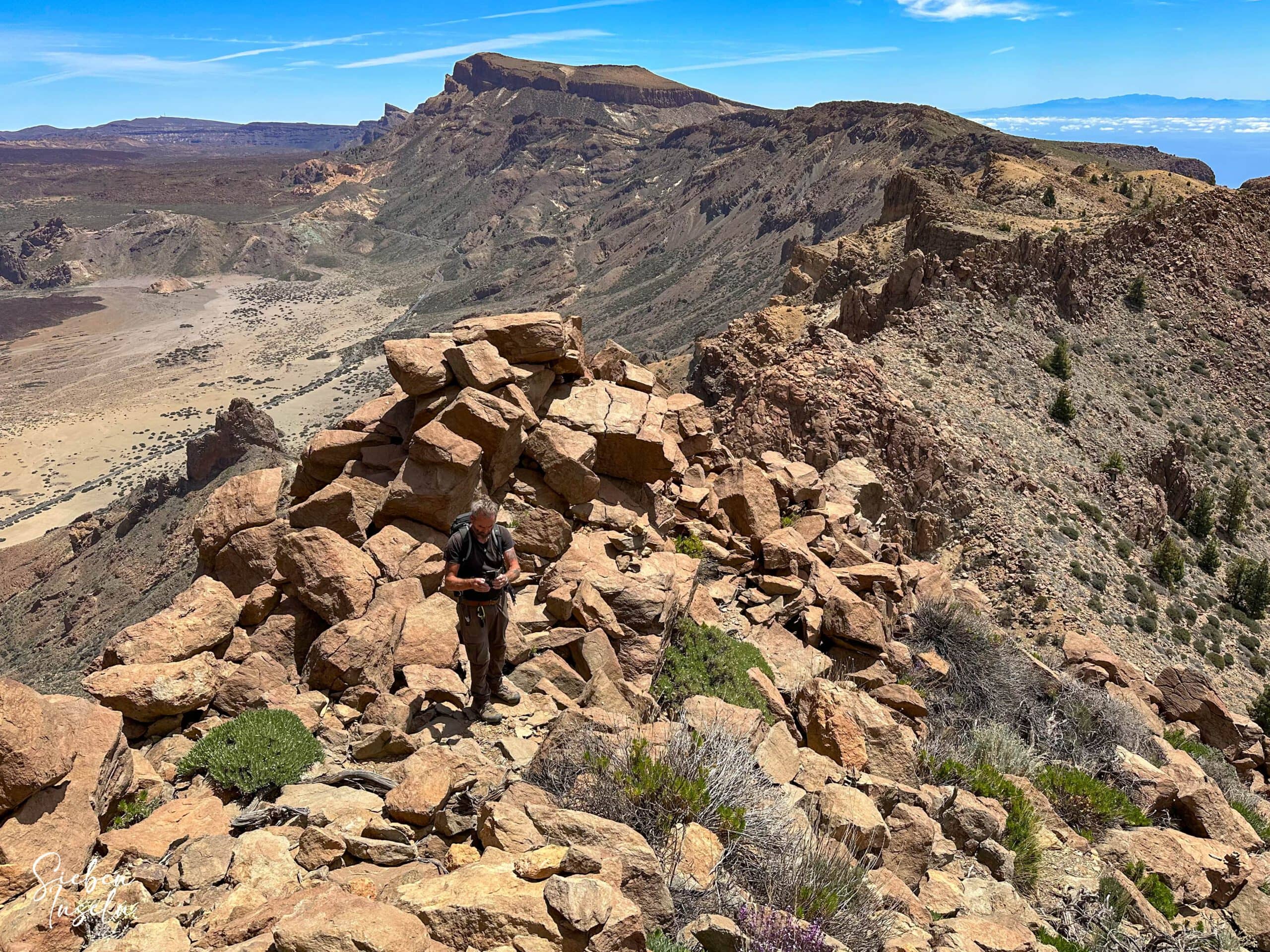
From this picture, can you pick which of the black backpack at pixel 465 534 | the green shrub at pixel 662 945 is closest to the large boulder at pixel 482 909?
the green shrub at pixel 662 945

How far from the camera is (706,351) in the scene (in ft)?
95.8

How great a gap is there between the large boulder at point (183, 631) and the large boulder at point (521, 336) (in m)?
4.86

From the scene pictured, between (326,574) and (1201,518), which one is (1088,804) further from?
(1201,518)

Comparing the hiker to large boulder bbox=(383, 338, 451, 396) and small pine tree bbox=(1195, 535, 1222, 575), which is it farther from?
small pine tree bbox=(1195, 535, 1222, 575)

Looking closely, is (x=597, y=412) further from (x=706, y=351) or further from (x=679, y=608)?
(x=706, y=351)

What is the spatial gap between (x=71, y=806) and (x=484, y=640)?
11.0 feet

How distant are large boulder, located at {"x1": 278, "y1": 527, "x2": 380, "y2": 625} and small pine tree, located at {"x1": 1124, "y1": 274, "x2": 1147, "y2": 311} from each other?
34928 mm

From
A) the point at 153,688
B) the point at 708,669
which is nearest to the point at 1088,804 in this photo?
the point at 708,669

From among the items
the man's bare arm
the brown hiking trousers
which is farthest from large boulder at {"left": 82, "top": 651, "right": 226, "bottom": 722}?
the man's bare arm

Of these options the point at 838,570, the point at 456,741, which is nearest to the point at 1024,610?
the point at 838,570

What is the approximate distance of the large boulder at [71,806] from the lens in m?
5.13

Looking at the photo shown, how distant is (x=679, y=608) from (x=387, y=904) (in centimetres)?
606

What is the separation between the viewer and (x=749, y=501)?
13297 mm

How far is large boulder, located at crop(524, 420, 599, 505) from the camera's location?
11.1 meters
